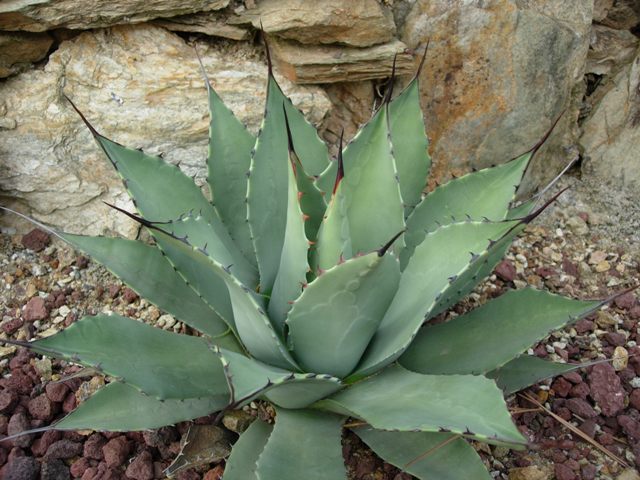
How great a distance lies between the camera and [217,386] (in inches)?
54.1

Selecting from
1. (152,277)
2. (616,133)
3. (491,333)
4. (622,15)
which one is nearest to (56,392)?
(152,277)

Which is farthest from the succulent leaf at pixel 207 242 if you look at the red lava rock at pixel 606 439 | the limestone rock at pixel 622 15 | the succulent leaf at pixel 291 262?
the limestone rock at pixel 622 15

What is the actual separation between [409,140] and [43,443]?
3.69ft

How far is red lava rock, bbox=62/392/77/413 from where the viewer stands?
1.59 metres

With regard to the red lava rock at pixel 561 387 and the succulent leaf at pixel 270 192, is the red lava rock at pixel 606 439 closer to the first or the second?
the red lava rock at pixel 561 387

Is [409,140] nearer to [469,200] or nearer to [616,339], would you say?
[469,200]

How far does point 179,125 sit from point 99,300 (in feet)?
1.86

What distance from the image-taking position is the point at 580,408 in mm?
1659

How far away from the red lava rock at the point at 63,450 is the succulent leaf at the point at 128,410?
243 mm

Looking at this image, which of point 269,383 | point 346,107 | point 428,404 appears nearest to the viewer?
point 269,383

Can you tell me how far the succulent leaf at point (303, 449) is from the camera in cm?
123

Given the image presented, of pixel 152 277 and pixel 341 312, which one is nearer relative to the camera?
pixel 341 312

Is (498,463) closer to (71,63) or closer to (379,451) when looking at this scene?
(379,451)

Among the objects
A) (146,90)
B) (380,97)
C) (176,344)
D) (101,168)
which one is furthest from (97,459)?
(380,97)
